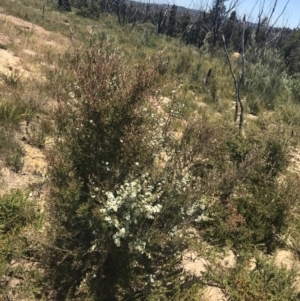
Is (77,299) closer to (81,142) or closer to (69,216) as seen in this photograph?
(69,216)

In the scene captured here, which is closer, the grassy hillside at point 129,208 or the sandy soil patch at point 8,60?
the grassy hillside at point 129,208

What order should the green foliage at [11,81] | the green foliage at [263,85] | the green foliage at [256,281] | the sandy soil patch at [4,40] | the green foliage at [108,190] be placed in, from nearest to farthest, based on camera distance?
the green foliage at [108,190] < the green foliage at [256,281] < the green foliage at [11,81] < the sandy soil patch at [4,40] < the green foliage at [263,85]

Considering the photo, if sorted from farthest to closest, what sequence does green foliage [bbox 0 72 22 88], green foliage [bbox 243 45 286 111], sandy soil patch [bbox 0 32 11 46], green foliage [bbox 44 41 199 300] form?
green foliage [bbox 243 45 286 111] < sandy soil patch [bbox 0 32 11 46] < green foliage [bbox 0 72 22 88] < green foliage [bbox 44 41 199 300]

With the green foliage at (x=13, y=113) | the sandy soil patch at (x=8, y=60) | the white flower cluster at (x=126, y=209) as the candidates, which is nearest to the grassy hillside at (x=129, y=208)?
the white flower cluster at (x=126, y=209)

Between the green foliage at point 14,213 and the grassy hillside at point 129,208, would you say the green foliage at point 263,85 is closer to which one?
the grassy hillside at point 129,208

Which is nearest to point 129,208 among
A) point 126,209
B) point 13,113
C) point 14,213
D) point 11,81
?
point 126,209

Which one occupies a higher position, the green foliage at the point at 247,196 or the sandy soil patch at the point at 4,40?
the green foliage at the point at 247,196

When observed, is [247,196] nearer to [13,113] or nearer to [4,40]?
[13,113]

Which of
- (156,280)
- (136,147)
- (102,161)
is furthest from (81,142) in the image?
(156,280)

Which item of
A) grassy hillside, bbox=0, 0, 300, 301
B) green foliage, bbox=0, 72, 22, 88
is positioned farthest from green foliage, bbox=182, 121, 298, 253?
green foliage, bbox=0, 72, 22, 88

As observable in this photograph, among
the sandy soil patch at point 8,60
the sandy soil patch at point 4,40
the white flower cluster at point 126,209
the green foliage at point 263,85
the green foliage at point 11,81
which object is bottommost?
the sandy soil patch at point 8,60

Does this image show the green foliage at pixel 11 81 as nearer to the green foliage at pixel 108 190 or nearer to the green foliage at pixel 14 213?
the green foliage at pixel 14 213

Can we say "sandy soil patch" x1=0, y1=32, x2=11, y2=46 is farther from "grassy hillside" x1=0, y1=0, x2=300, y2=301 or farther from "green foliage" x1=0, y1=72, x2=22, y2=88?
"grassy hillside" x1=0, y1=0, x2=300, y2=301

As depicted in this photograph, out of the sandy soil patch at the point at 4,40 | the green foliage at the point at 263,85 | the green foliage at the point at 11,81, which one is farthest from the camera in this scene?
the green foliage at the point at 263,85
